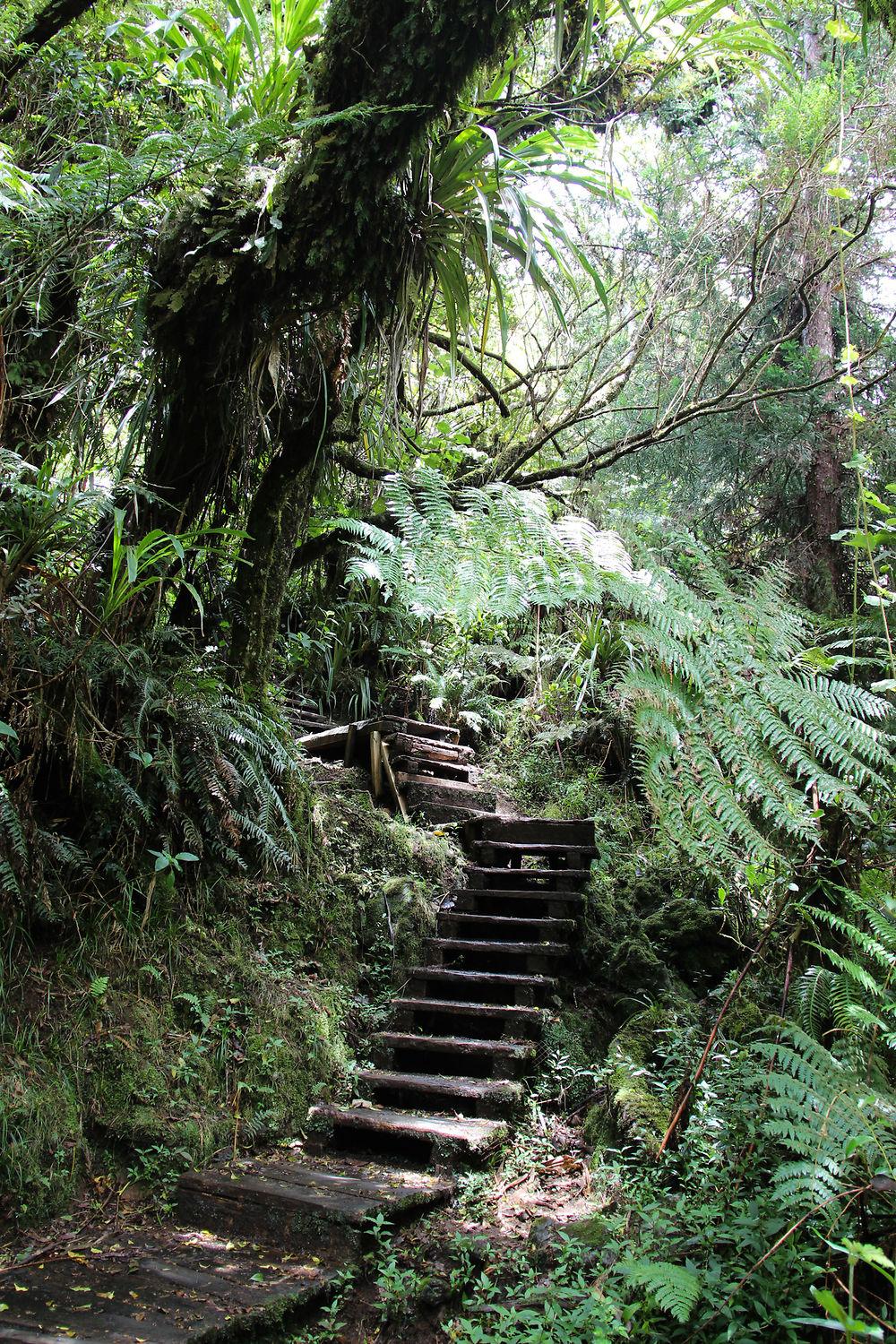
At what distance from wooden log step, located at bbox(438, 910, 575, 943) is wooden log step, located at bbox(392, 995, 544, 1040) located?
1.90 feet

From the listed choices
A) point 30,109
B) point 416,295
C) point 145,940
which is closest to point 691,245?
point 416,295

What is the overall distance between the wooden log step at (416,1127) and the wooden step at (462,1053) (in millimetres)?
318

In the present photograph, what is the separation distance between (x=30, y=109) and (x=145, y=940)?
423 cm

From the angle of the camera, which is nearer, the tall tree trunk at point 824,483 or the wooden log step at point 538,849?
the wooden log step at point 538,849

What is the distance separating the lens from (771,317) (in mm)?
6934

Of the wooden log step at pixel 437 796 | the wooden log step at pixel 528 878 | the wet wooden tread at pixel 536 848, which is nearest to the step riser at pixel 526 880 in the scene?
the wooden log step at pixel 528 878

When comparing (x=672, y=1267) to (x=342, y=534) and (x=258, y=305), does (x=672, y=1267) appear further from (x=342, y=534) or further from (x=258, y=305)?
(x=342, y=534)

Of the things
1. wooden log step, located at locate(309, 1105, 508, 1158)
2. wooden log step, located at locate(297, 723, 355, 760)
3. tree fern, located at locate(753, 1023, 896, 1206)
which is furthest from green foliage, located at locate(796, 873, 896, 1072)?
wooden log step, located at locate(297, 723, 355, 760)

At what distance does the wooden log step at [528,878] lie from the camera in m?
4.84

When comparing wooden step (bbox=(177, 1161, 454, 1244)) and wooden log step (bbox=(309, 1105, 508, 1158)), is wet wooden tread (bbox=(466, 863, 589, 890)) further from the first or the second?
wooden step (bbox=(177, 1161, 454, 1244))

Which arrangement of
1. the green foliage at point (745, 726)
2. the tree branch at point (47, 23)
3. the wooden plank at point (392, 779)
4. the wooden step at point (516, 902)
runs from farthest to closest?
1. the wooden plank at point (392, 779)
2. the wooden step at point (516, 902)
3. the tree branch at point (47, 23)
4. the green foliage at point (745, 726)

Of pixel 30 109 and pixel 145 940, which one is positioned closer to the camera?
pixel 145 940

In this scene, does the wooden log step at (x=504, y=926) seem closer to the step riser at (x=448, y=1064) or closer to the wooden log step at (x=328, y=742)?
the step riser at (x=448, y=1064)

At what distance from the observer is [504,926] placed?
469cm
